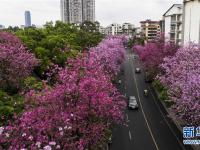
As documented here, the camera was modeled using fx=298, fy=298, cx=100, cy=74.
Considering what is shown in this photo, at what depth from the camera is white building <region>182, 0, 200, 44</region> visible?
41875 millimetres

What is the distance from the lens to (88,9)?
171 metres

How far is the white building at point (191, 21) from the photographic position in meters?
41.9

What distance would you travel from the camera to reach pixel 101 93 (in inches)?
549

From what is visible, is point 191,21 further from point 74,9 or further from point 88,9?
point 88,9

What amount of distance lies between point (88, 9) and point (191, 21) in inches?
5166

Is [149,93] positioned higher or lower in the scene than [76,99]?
lower

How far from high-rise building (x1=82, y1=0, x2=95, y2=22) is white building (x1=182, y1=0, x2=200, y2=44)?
12460 cm

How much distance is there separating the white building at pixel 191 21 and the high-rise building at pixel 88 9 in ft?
409

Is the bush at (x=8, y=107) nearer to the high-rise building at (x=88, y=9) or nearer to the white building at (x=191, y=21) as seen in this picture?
the white building at (x=191, y=21)

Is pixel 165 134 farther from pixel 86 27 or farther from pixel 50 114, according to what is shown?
pixel 86 27

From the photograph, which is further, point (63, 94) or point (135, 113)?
point (135, 113)

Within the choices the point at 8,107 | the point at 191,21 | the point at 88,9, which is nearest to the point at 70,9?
the point at 88,9

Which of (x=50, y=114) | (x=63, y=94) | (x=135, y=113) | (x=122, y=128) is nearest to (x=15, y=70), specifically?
(x=63, y=94)

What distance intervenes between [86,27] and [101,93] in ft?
221
